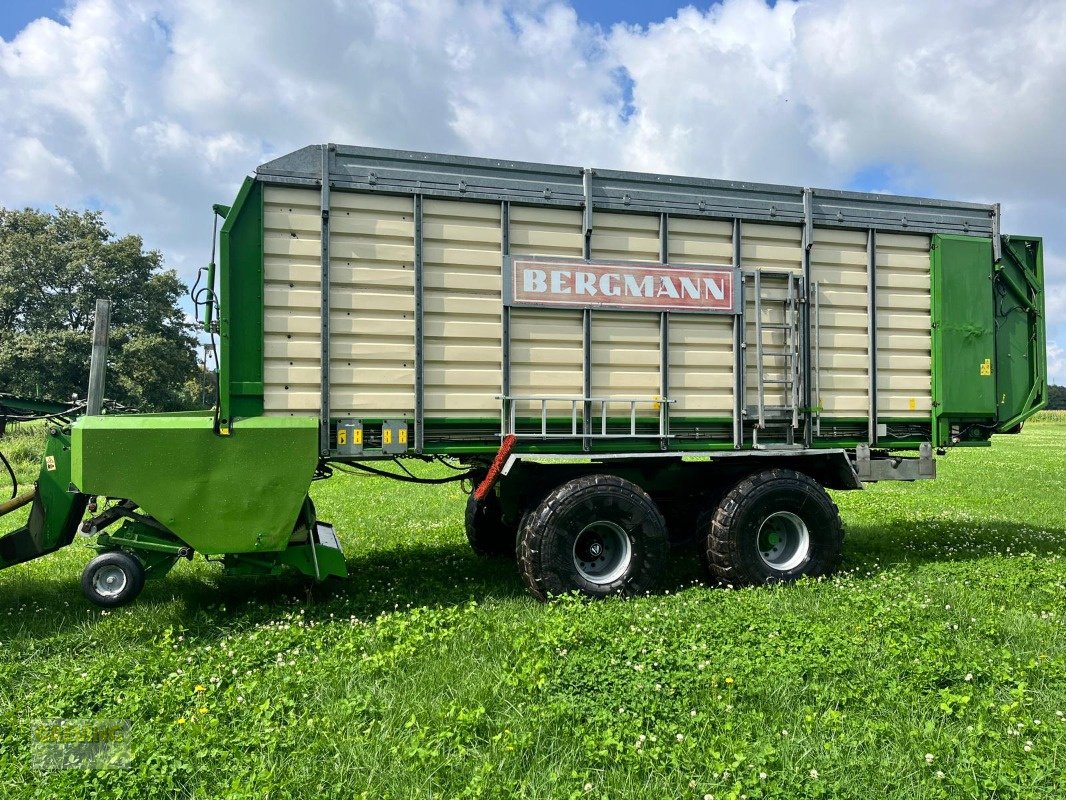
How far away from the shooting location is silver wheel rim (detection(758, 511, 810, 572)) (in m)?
6.43

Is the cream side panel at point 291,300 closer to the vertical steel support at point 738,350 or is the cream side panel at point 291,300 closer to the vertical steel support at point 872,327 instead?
the vertical steel support at point 738,350

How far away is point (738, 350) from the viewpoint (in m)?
6.55

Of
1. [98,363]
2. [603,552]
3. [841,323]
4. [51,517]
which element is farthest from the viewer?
[841,323]

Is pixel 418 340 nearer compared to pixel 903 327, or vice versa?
pixel 418 340

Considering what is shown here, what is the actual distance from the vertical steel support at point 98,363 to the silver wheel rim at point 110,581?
1.19 m

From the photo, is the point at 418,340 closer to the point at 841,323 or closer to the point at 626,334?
the point at 626,334

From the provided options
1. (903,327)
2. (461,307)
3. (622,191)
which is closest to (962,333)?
(903,327)

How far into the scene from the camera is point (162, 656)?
15.0 feet

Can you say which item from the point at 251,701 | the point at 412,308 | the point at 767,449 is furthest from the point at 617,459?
the point at 251,701

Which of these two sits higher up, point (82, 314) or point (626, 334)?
point (82, 314)

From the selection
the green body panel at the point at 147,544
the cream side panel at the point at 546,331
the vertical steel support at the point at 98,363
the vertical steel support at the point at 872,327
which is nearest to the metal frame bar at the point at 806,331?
the vertical steel support at the point at 872,327

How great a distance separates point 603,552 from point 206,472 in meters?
3.22

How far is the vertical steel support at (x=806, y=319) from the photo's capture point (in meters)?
6.64

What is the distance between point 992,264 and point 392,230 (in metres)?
6.01
